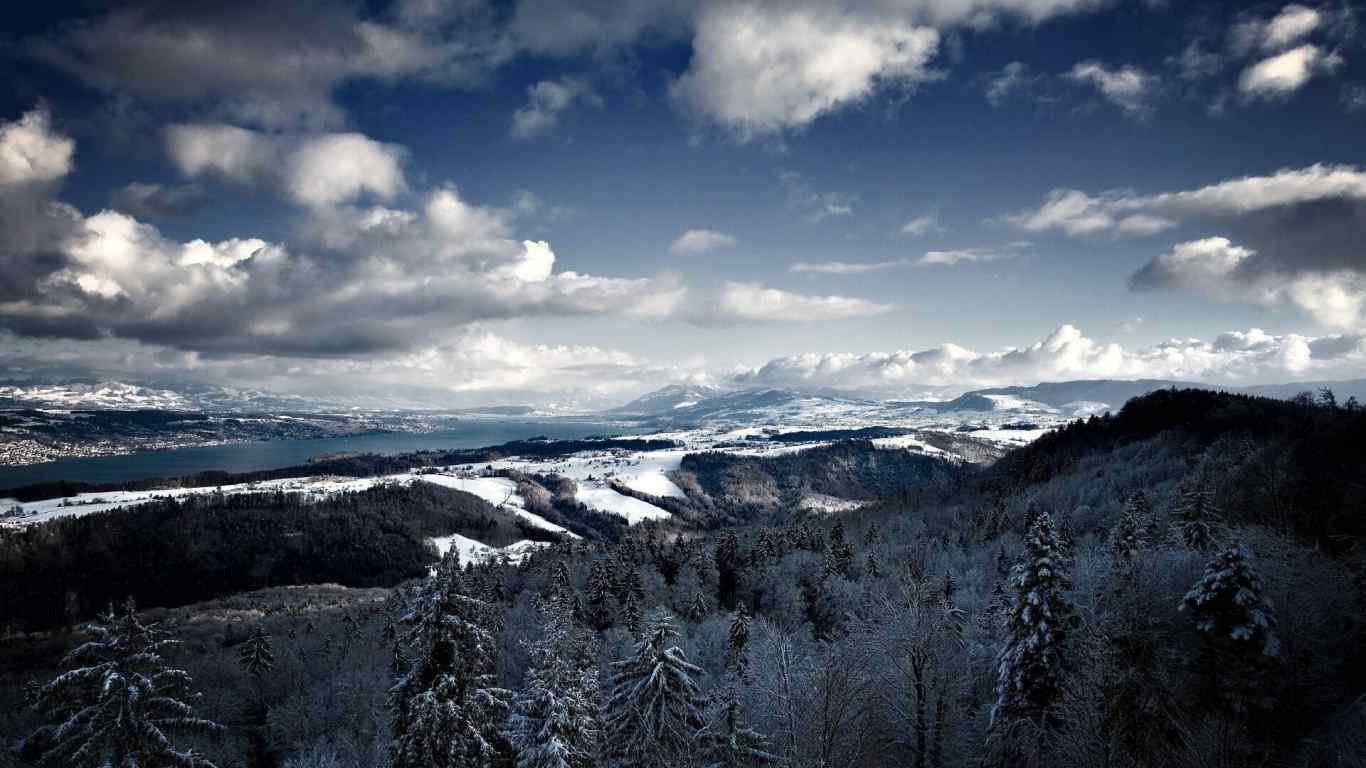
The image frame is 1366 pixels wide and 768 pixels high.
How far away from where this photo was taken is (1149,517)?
215ft

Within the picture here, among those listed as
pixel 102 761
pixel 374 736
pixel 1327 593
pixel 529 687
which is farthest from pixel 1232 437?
pixel 102 761

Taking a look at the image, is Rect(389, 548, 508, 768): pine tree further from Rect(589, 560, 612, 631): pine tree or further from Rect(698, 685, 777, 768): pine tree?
Rect(589, 560, 612, 631): pine tree

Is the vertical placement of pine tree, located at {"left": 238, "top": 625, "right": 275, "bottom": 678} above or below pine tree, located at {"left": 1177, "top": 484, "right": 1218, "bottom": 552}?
below

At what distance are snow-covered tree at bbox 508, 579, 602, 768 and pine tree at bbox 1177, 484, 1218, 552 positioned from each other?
158 feet

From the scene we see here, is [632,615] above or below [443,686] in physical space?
below

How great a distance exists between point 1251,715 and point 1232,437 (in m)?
109

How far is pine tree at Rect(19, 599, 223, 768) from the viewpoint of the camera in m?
19.4

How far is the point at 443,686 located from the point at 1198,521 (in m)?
57.5

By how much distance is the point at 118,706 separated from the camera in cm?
1995

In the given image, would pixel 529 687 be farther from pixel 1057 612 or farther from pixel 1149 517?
pixel 1149 517

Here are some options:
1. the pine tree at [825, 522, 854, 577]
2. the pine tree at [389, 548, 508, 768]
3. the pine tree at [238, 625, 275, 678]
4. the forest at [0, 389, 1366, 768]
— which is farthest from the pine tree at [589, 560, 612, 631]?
the pine tree at [389, 548, 508, 768]

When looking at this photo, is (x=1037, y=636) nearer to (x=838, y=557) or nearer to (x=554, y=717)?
(x=554, y=717)

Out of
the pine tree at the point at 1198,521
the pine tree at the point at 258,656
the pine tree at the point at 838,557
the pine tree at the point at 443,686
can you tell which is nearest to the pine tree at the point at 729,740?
the pine tree at the point at 443,686

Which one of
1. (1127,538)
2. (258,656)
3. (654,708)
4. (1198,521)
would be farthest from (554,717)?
(258,656)
